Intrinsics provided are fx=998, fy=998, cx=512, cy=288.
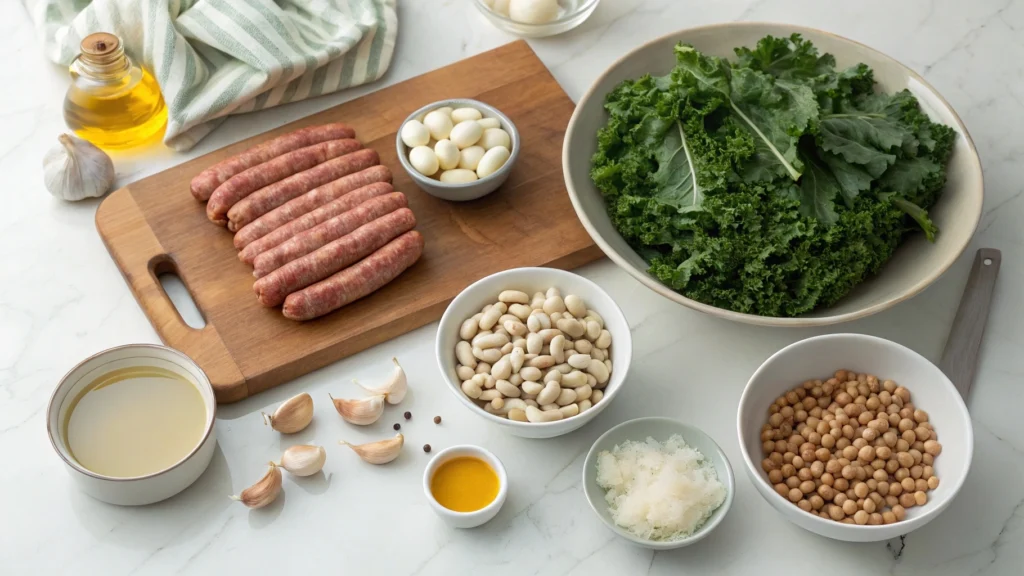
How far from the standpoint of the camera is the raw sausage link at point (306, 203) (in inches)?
97.7

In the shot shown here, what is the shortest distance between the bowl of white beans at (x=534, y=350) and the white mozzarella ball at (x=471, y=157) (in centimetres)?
41

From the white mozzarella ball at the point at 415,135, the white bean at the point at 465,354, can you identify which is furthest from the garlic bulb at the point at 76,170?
the white bean at the point at 465,354

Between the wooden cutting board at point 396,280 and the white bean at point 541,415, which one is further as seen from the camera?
the wooden cutting board at point 396,280

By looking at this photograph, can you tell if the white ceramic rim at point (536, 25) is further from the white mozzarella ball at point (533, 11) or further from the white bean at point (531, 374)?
the white bean at point (531, 374)

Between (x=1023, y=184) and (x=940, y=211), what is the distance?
46 centimetres

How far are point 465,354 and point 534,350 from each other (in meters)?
0.15

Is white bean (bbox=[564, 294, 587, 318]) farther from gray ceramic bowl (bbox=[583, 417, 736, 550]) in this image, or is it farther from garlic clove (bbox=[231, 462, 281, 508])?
garlic clove (bbox=[231, 462, 281, 508])

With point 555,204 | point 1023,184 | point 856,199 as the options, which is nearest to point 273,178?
point 555,204

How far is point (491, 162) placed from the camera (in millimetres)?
2555

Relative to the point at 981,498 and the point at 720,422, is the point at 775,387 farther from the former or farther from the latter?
the point at 981,498

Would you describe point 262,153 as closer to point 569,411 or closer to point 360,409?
point 360,409

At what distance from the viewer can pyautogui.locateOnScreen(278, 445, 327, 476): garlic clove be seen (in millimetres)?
2146

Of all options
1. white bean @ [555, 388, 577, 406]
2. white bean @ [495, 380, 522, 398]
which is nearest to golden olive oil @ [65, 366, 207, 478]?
white bean @ [495, 380, 522, 398]

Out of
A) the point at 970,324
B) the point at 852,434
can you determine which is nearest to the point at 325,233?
the point at 852,434
